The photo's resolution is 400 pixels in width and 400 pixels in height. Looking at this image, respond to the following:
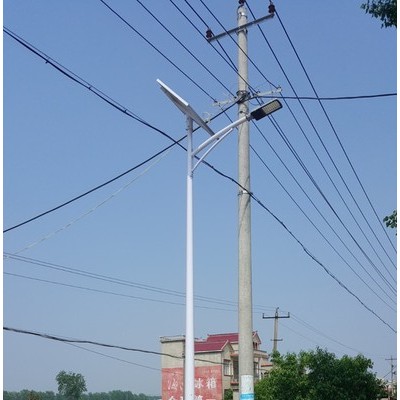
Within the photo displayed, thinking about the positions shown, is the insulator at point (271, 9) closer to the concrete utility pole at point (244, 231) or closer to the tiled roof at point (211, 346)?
the concrete utility pole at point (244, 231)

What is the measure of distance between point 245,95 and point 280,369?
16.1 metres

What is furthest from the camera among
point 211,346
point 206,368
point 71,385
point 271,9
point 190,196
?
point 71,385

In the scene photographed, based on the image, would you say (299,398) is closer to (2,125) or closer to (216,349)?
(2,125)

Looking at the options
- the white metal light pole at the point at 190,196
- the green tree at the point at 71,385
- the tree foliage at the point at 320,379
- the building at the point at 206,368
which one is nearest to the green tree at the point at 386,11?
the white metal light pole at the point at 190,196

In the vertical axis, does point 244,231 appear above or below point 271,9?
below

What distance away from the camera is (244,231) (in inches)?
522

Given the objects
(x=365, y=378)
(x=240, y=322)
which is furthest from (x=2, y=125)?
(x=365, y=378)

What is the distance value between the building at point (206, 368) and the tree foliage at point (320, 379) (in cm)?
3203

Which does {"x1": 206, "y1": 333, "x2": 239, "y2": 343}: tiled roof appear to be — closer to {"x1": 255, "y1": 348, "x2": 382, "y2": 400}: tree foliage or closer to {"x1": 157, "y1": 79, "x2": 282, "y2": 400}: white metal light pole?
{"x1": 255, "y1": 348, "x2": 382, "y2": 400}: tree foliage

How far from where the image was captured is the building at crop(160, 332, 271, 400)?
198 ft

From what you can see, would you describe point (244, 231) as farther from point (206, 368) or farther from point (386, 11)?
point (206, 368)

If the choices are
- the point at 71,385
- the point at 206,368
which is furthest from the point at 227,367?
the point at 71,385

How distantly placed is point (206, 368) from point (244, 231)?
49.6m

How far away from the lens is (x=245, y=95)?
46.6 feet
